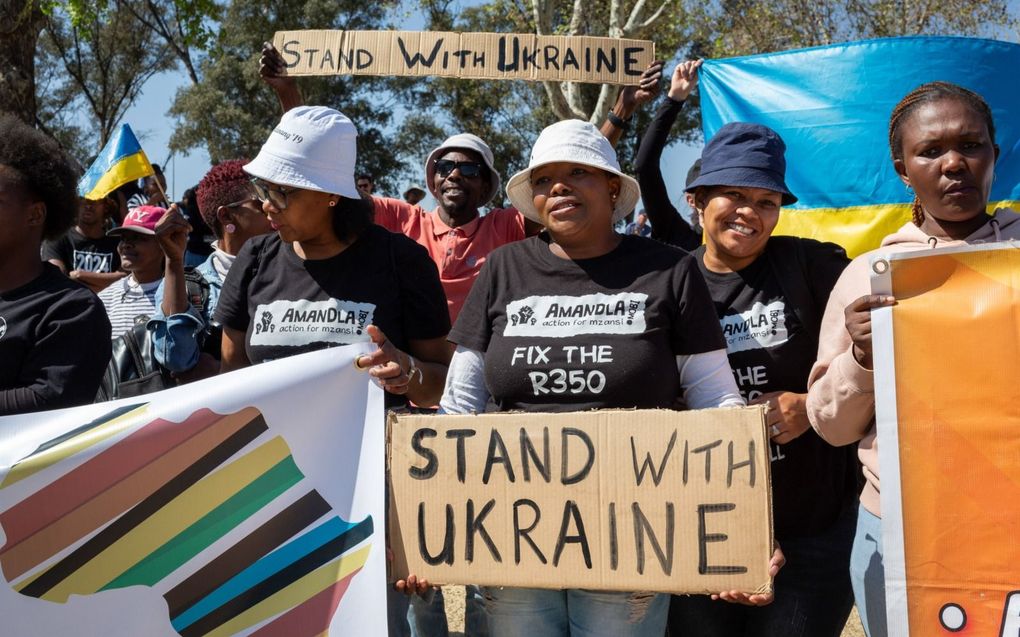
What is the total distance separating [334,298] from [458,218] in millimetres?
2037

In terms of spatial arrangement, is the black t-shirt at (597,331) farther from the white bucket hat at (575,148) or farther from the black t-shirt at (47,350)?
the black t-shirt at (47,350)

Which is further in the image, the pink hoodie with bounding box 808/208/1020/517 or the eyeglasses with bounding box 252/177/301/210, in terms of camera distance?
the eyeglasses with bounding box 252/177/301/210

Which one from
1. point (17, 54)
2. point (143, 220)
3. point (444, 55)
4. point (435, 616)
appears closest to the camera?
point (435, 616)

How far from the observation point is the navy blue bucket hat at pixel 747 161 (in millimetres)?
3047

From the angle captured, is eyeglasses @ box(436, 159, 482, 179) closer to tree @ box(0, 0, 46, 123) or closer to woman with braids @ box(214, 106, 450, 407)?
woman with braids @ box(214, 106, 450, 407)

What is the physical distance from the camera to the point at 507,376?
275 centimetres

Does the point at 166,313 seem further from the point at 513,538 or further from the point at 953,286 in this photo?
the point at 953,286

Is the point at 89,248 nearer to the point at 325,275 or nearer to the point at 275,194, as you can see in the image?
the point at 275,194

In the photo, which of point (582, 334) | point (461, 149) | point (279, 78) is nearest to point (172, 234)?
point (279, 78)

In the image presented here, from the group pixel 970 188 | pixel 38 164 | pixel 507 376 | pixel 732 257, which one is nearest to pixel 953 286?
pixel 970 188

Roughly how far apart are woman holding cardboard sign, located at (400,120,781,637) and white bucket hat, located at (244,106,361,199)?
2.13 ft

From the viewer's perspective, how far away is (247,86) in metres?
30.4

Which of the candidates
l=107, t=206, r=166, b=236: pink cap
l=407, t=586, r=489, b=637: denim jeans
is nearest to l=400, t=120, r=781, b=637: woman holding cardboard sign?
l=407, t=586, r=489, b=637: denim jeans

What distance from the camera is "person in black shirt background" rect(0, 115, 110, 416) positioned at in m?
2.87
